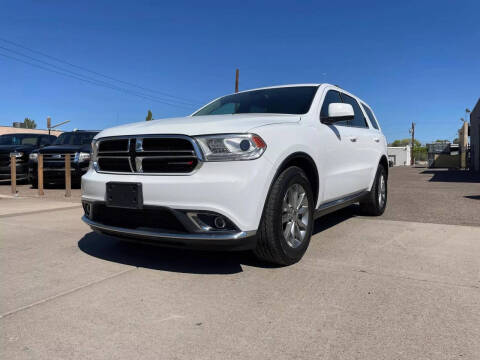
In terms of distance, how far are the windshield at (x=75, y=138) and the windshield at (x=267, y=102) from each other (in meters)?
7.24

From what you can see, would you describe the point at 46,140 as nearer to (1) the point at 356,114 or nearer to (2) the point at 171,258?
(1) the point at 356,114

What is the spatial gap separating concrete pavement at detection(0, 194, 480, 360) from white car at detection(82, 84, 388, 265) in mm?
340

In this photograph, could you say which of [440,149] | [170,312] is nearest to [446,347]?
[170,312]

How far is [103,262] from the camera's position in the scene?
3330mm

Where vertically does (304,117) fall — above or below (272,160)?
above

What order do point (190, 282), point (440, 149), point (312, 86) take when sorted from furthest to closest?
point (440, 149), point (312, 86), point (190, 282)

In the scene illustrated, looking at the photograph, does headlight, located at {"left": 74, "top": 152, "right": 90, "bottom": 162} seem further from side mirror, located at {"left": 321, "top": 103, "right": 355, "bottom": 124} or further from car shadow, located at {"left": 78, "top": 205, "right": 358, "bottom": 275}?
side mirror, located at {"left": 321, "top": 103, "right": 355, "bottom": 124}

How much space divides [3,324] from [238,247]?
1478 mm

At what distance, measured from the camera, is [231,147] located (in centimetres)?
272

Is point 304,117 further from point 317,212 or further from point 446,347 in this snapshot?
point 446,347

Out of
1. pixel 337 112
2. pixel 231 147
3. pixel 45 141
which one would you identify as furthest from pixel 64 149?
pixel 231 147

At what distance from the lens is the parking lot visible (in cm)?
192

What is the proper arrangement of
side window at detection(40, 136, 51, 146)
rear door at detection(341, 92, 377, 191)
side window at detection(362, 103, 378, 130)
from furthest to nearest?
side window at detection(40, 136, 51, 146) < side window at detection(362, 103, 378, 130) < rear door at detection(341, 92, 377, 191)

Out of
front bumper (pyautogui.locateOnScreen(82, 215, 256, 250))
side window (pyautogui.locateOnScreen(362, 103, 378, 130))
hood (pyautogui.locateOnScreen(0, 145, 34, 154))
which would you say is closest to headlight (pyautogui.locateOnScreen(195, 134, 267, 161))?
front bumper (pyautogui.locateOnScreen(82, 215, 256, 250))
